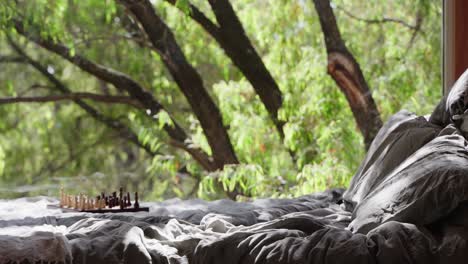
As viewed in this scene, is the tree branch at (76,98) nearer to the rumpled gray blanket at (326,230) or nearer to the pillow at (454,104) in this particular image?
the rumpled gray blanket at (326,230)

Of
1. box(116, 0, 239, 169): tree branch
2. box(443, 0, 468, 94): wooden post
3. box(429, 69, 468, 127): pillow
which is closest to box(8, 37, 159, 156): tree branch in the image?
box(116, 0, 239, 169): tree branch

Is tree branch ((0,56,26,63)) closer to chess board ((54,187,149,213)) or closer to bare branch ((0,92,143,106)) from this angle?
bare branch ((0,92,143,106))

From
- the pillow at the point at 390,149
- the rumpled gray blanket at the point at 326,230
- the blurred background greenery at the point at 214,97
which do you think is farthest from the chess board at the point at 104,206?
the blurred background greenery at the point at 214,97

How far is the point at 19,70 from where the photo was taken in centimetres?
446

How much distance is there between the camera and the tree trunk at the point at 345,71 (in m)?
4.59

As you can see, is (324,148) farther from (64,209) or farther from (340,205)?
(64,209)

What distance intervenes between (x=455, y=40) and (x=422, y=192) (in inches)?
92.3

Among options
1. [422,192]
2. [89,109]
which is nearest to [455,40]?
[89,109]

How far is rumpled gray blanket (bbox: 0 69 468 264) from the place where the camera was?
1.79 metres

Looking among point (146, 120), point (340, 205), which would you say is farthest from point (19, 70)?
point (340, 205)

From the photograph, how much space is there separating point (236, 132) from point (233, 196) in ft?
1.37

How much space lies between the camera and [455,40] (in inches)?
161

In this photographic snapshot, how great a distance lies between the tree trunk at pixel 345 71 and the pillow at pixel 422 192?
233cm

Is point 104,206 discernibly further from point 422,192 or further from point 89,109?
point 89,109
